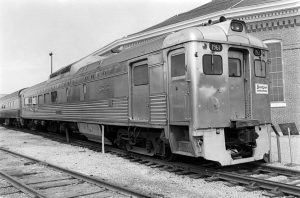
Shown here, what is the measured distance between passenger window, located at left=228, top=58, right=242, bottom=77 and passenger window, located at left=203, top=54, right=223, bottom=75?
1.42 ft

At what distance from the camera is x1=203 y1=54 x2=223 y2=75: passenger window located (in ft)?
25.6

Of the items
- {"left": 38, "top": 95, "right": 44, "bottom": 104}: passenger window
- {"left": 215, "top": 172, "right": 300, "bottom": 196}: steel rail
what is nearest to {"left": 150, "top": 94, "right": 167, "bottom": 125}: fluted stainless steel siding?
{"left": 215, "top": 172, "right": 300, "bottom": 196}: steel rail

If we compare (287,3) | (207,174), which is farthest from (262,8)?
(207,174)

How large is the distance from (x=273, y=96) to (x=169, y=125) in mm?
11443

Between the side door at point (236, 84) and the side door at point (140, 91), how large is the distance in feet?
7.06

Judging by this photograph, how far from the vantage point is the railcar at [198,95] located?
7.61 metres

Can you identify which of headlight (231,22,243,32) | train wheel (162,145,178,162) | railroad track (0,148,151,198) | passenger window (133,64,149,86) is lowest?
railroad track (0,148,151,198)

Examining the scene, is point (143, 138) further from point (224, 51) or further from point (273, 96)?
point (273, 96)

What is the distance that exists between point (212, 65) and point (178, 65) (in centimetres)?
75

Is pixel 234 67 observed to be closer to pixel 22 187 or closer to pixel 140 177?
pixel 140 177

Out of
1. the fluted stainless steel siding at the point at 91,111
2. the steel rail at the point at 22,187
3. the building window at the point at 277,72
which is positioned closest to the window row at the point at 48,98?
the fluted stainless steel siding at the point at 91,111

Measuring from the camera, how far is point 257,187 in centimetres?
661

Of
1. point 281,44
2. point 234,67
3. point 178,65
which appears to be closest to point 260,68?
point 234,67

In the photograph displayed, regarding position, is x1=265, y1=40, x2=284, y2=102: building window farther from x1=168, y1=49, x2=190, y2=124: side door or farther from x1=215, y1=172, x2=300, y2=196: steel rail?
x1=215, y1=172, x2=300, y2=196: steel rail
